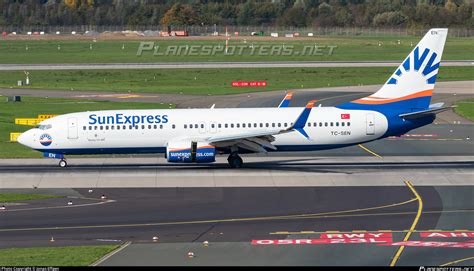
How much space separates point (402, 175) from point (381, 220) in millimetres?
12381

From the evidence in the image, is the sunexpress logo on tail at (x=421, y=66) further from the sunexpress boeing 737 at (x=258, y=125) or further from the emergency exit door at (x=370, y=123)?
the emergency exit door at (x=370, y=123)

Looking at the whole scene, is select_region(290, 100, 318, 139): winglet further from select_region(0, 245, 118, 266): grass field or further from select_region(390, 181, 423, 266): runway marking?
select_region(0, 245, 118, 266): grass field

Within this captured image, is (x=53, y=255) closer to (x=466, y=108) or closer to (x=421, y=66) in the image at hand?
(x=421, y=66)

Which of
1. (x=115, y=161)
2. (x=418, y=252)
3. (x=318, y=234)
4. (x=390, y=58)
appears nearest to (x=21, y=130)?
(x=115, y=161)

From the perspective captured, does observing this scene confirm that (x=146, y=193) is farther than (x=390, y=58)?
No

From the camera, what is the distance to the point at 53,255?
3259cm

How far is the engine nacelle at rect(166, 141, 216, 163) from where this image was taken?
51750 mm

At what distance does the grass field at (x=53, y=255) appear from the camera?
31203 millimetres

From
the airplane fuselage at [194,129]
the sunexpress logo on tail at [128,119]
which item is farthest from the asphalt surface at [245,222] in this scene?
the sunexpress logo on tail at [128,119]

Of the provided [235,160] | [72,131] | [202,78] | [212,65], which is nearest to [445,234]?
[235,160]

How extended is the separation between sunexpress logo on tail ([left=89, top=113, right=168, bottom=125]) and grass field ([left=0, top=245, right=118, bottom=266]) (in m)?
20.2

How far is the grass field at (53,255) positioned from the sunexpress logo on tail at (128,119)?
20.2m

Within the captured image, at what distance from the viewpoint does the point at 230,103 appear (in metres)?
89.9

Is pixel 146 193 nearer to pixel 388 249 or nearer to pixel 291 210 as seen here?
pixel 291 210
